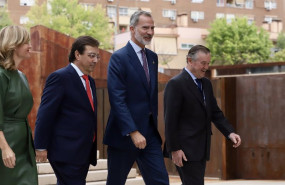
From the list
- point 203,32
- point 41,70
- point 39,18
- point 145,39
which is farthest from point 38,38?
point 203,32

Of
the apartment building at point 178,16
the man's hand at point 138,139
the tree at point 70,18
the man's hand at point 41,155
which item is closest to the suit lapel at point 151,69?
the man's hand at point 138,139

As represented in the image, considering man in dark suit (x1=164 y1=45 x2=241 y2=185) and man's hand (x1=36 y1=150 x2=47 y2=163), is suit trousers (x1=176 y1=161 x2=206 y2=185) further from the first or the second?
man's hand (x1=36 y1=150 x2=47 y2=163)

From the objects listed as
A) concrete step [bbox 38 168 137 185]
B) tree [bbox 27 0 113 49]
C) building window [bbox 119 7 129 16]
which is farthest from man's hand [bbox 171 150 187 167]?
building window [bbox 119 7 129 16]

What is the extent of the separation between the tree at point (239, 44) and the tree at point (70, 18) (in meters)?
14.6

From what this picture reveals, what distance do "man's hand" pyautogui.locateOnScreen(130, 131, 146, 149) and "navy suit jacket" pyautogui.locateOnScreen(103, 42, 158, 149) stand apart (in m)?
Answer: 0.20

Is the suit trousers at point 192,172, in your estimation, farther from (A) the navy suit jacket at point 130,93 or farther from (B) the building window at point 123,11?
(B) the building window at point 123,11

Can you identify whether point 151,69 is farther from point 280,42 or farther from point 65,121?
point 280,42

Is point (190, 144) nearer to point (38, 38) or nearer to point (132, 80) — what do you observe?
point (132, 80)

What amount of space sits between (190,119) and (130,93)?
Result: 2.21ft

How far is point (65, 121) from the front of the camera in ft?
19.6

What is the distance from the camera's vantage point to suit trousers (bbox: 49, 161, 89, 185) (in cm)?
594

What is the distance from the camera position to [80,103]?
5988mm

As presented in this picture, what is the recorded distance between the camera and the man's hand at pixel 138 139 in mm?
5750

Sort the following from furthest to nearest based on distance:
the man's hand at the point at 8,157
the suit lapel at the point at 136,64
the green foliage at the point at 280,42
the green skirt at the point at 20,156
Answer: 1. the green foliage at the point at 280,42
2. the suit lapel at the point at 136,64
3. the green skirt at the point at 20,156
4. the man's hand at the point at 8,157
